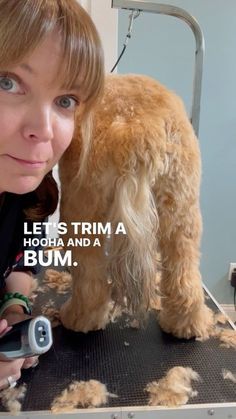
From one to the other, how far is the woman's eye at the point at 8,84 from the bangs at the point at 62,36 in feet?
0.06

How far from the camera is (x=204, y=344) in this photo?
821 mm

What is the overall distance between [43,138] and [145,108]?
0.23 m

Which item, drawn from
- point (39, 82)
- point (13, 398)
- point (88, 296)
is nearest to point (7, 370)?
point (13, 398)

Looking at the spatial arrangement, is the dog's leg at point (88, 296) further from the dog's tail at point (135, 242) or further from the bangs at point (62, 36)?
the bangs at point (62, 36)

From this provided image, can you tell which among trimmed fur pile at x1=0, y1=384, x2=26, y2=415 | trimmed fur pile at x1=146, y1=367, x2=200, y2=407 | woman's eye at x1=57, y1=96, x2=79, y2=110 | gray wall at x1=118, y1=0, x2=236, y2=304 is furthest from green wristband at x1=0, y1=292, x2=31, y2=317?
gray wall at x1=118, y1=0, x2=236, y2=304

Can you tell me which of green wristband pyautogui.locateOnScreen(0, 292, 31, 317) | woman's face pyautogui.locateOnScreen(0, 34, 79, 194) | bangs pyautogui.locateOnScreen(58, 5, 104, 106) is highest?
bangs pyautogui.locateOnScreen(58, 5, 104, 106)

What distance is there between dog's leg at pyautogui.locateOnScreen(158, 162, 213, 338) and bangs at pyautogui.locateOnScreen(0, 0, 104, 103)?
0.25m

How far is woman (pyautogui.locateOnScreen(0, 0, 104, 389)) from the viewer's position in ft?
1.62

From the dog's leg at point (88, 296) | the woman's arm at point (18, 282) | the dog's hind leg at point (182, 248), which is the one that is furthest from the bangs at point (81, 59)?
the woman's arm at point (18, 282)

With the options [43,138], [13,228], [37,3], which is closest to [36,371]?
[13,228]

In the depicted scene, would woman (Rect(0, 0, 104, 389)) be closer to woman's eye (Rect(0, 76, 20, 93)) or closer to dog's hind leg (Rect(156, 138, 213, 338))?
woman's eye (Rect(0, 76, 20, 93))

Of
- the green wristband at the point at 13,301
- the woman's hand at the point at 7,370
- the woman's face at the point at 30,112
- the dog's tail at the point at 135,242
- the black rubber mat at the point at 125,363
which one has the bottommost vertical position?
the black rubber mat at the point at 125,363

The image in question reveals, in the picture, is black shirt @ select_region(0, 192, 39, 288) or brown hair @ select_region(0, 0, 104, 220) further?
black shirt @ select_region(0, 192, 39, 288)

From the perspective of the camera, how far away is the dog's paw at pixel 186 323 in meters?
0.82
